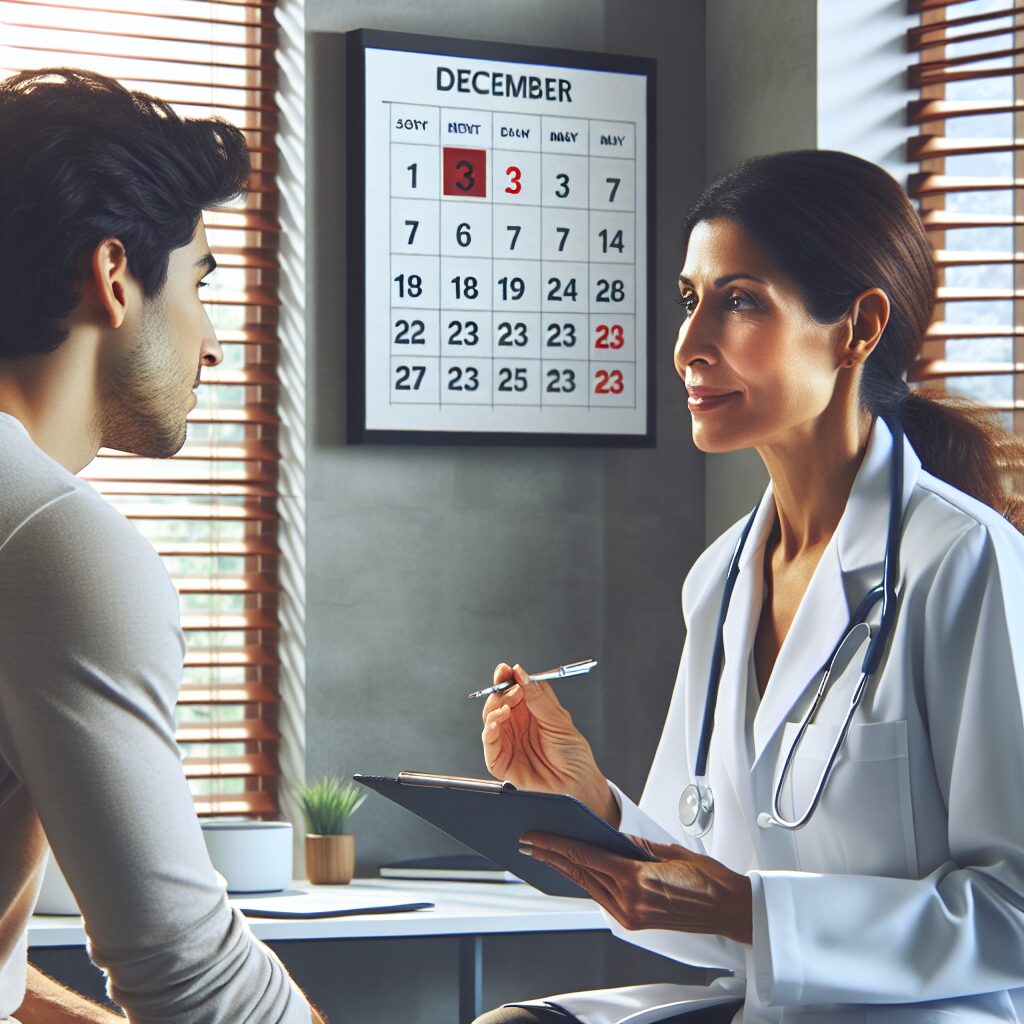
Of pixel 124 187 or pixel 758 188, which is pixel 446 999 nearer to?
pixel 758 188

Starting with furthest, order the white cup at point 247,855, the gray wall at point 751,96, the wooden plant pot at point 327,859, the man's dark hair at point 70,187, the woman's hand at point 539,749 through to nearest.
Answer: the gray wall at point 751,96
the wooden plant pot at point 327,859
the white cup at point 247,855
the woman's hand at point 539,749
the man's dark hair at point 70,187

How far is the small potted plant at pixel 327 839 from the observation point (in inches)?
104

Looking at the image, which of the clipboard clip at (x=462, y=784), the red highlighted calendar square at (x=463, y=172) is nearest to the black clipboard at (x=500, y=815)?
the clipboard clip at (x=462, y=784)

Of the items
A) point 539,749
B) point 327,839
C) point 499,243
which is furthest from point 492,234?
point 539,749

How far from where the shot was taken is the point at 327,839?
262 cm

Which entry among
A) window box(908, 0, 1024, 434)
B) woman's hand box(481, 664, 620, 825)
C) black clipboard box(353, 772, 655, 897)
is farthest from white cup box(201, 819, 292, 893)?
window box(908, 0, 1024, 434)

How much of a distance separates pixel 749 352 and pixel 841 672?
15.4 inches

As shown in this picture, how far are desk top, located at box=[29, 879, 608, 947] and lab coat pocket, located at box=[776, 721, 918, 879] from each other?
0.80m

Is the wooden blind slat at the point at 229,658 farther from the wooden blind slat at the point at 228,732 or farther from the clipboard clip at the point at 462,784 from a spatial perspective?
the clipboard clip at the point at 462,784

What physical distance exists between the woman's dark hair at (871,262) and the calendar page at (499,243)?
3.29ft

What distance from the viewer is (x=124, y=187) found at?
119 cm

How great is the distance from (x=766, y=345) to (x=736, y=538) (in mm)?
328

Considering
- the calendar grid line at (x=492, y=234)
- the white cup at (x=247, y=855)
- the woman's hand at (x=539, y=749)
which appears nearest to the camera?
the woman's hand at (x=539, y=749)

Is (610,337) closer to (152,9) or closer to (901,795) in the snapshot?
(152,9)
